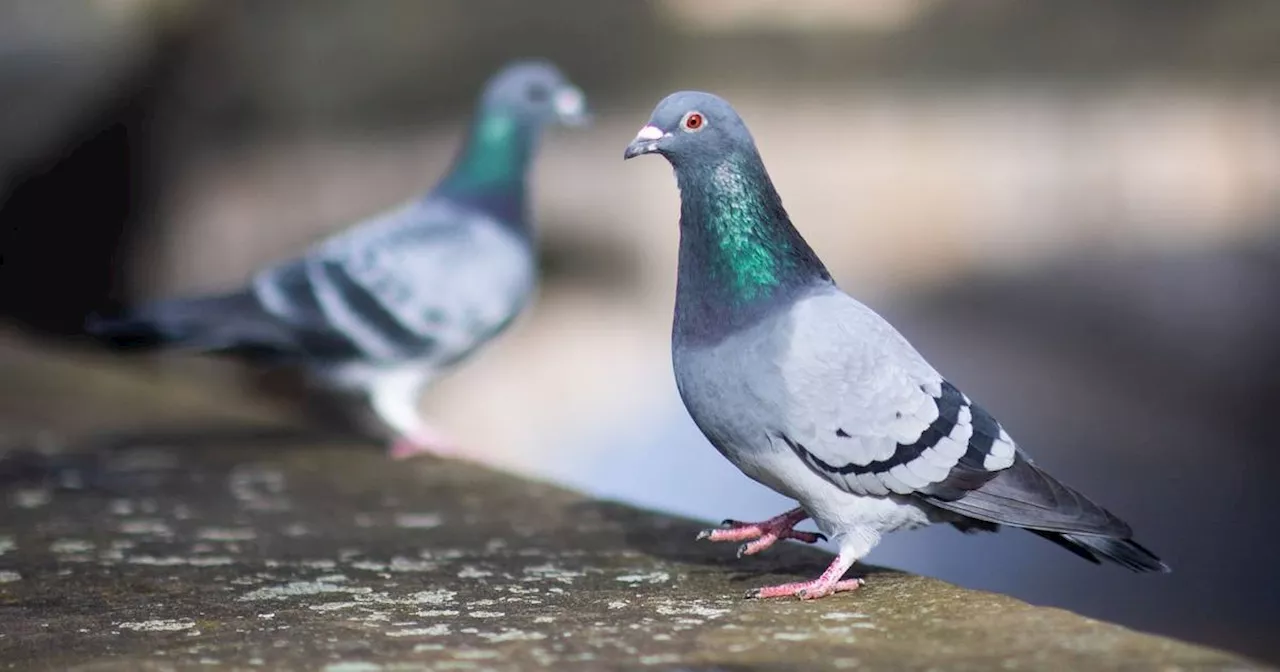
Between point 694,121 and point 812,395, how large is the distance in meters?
0.60

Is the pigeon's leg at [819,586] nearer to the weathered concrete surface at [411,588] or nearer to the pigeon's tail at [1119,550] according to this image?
the weathered concrete surface at [411,588]

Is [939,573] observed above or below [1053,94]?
below

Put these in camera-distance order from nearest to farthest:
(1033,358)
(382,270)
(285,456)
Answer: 1. (285,456)
2. (382,270)
3. (1033,358)

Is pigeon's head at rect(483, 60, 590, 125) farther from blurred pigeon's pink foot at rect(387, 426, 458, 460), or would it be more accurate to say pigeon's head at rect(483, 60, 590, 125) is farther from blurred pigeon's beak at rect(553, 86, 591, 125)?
blurred pigeon's pink foot at rect(387, 426, 458, 460)

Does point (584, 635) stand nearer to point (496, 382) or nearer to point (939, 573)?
point (939, 573)

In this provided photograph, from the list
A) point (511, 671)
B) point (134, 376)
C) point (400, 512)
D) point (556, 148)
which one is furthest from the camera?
point (556, 148)

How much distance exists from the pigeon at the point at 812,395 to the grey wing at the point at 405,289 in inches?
97.2

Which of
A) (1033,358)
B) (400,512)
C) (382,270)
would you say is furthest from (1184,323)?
(400,512)

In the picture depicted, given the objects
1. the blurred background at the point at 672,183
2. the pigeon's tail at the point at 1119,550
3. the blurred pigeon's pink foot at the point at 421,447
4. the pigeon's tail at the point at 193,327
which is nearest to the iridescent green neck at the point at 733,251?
the pigeon's tail at the point at 1119,550

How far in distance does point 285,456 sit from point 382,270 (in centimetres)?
80

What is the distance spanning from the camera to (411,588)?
3113mm

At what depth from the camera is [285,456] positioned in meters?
4.97

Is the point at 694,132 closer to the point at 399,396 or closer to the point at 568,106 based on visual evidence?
the point at 399,396

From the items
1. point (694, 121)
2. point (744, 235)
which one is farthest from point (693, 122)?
point (744, 235)
